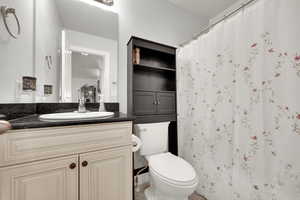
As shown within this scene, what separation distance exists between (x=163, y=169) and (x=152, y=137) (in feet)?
1.33

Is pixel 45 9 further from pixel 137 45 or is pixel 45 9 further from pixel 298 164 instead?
pixel 298 164

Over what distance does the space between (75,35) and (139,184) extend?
6.01 feet

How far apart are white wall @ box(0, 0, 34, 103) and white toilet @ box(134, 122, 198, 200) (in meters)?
1.06

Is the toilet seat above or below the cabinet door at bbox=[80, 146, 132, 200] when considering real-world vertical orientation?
below

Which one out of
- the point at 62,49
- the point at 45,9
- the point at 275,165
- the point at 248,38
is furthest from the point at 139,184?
the point at 45,9

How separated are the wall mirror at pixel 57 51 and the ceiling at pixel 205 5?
1083mm

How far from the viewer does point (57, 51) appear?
1323 mm

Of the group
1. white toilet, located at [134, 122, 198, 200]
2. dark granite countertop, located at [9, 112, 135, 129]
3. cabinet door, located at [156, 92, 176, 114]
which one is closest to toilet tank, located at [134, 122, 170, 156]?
white toilet, located at [134, 122, 198, 200]

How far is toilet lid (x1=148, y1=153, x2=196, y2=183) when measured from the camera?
1058mm

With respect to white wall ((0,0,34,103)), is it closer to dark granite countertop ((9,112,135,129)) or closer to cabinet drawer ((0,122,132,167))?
dark granite countertop ((9,112,135,129))

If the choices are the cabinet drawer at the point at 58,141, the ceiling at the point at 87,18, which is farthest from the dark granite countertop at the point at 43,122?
the ceiling at the point at 87,18

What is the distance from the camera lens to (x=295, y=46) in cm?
82

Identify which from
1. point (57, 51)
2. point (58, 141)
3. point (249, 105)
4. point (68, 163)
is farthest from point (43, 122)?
point (249, 105)

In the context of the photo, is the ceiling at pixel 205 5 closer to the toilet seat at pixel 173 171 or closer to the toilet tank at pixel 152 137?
the toilet tank at pixel 152 137
